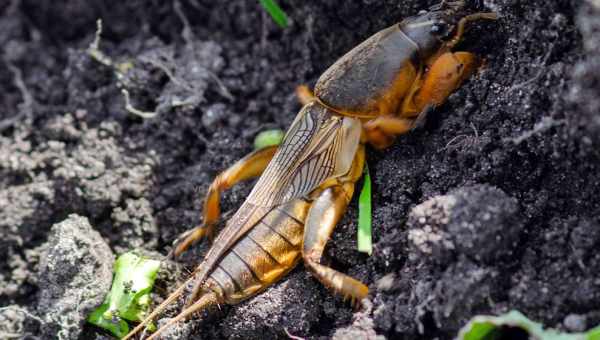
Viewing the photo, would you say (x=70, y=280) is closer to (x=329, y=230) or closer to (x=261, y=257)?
(x=261, y=257)

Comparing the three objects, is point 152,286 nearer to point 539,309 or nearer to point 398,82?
point 398,82

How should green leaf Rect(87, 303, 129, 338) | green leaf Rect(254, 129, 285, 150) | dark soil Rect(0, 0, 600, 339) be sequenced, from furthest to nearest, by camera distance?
green leaf Rect(254, 129, 285, 150), green leaf Rect(87, 303, 129, 338), dark soil Rect(0, 0, 600, 339)

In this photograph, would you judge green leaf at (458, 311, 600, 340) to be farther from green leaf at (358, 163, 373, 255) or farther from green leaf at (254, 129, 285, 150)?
green leaf at (254, 129, 285, 150)

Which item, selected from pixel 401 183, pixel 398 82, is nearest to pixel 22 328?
pixel 401 183

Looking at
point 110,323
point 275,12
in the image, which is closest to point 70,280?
point 110,323

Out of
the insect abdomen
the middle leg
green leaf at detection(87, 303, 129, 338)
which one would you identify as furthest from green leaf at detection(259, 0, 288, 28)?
green leaf at detection(87, 303, 129, 338)

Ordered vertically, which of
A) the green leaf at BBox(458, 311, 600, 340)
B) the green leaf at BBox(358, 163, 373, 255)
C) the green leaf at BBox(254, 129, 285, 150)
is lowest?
the green leaf at BBox(458, 311, 600, 340)
